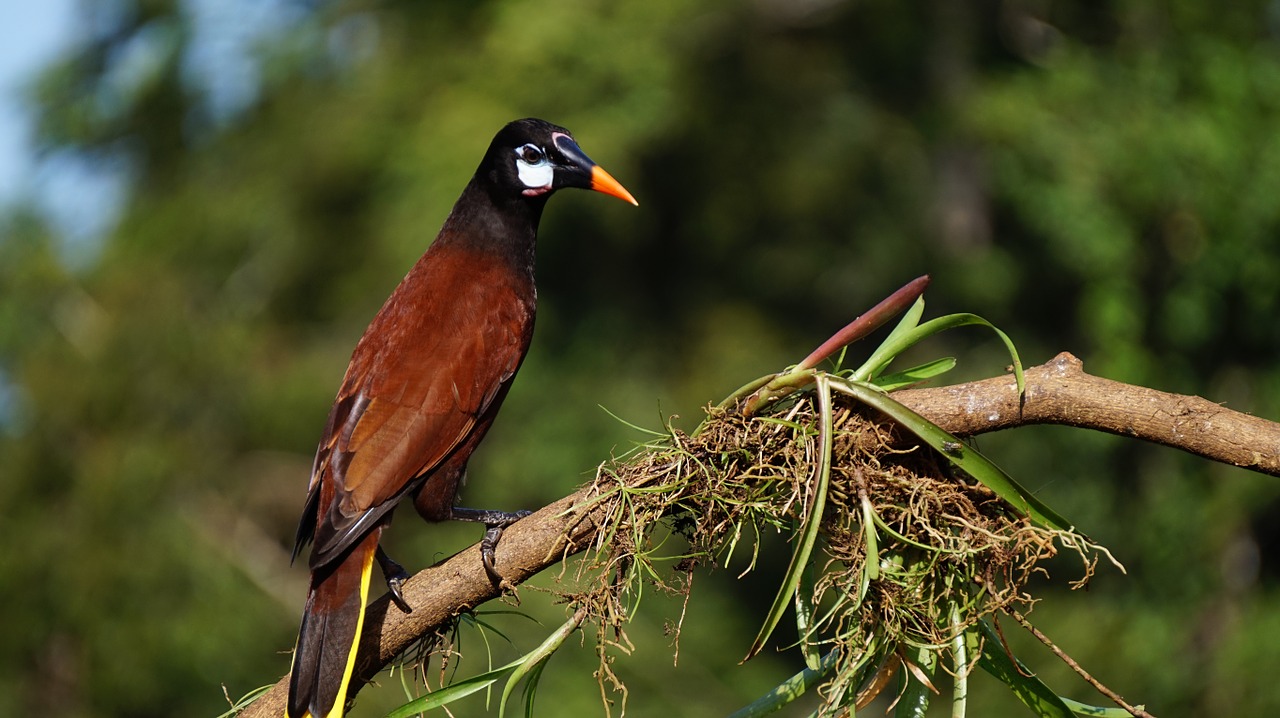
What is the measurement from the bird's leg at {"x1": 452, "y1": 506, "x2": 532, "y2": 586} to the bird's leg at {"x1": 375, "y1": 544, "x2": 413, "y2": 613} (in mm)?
177

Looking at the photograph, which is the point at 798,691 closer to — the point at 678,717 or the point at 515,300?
the point at 515,300

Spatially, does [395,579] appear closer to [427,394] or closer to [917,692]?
[427,394]

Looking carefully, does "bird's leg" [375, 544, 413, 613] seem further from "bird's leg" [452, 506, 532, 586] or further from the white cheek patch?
the white cheek patch

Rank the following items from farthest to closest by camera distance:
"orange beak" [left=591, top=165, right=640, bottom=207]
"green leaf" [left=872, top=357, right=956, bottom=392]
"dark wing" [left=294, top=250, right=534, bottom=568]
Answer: "orange beak" [left=591, top=165, right=640, bottom=207]
"dark wing" [left=294, top=250, right=534, bottom=568]
"green leaf" [left=872, top=357, right=956, bottom=392]

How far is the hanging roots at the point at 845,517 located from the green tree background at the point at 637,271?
14.3 feet

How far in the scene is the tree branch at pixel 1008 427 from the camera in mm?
2162

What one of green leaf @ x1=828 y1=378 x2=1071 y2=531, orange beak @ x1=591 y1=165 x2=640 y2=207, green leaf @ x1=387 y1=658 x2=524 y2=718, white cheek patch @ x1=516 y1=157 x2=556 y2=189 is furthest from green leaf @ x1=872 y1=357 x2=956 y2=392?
white cheek patch @ x1=516 y1=157 x2=556 y2=189

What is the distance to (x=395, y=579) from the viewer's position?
2.60 m

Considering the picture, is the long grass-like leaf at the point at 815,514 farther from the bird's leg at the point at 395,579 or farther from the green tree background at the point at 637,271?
the green tree background at the point at 637,271

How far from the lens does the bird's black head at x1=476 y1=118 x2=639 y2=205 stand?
11.8 feet

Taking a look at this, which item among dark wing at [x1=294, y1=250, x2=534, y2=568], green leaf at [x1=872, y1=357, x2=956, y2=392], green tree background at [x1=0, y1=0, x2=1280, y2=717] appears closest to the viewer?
green leaf at [x1=872, y1=357, x2=956, y2=392]

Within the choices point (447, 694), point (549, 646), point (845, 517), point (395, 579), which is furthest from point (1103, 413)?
point (395, 579)

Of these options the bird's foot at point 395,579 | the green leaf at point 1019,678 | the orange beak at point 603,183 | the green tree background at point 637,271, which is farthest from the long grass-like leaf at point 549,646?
the green tree background at point 637,271

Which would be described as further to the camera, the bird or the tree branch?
the bird
